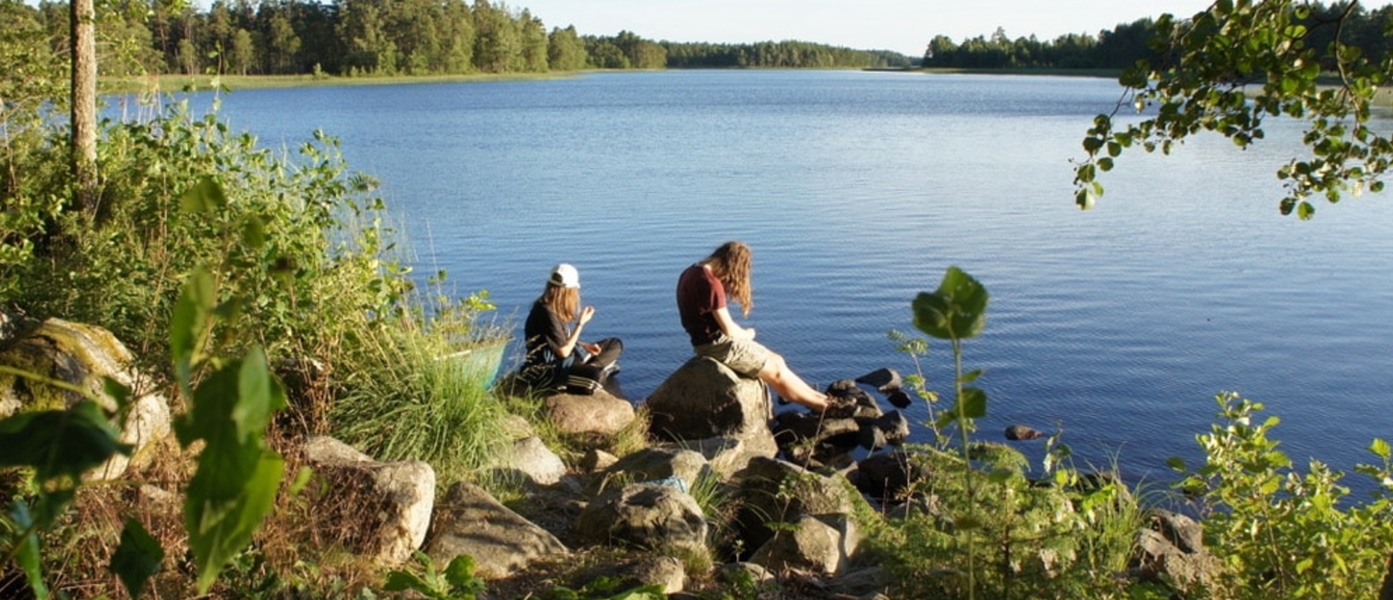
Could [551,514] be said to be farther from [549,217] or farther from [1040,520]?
[549,217]

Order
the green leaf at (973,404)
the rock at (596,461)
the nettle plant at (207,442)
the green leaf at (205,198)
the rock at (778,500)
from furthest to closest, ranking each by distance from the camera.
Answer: the rock at (596,461) < the rock at (778,500) < the green leaf at (973,404) < the green leaf at (205,198) < the nettle plant at (207,442)

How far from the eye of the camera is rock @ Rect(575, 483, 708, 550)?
5355 mm

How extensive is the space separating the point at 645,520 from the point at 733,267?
4749 millimetres

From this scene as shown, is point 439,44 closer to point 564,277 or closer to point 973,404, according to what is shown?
point 564,277

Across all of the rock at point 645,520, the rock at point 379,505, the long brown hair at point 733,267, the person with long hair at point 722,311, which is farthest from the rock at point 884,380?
the rock at point 379,505

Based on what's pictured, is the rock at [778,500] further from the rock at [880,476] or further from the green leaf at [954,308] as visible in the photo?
the green leaf at [954,308]

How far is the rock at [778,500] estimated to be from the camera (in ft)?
20.0

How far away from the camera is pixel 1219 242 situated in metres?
18.1

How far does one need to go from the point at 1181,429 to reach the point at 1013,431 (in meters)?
1.49

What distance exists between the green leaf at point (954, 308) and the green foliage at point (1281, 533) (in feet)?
9.12

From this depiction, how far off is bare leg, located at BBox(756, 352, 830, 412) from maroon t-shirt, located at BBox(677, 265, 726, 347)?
0.59 metres

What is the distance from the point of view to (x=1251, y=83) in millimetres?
3926

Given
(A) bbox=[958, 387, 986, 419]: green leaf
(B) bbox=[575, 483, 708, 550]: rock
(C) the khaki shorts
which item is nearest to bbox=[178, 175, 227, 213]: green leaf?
(A) bbox=[958, 387, 986, 419]: green leaf

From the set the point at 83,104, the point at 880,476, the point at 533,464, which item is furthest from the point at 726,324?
the point at 83,104
